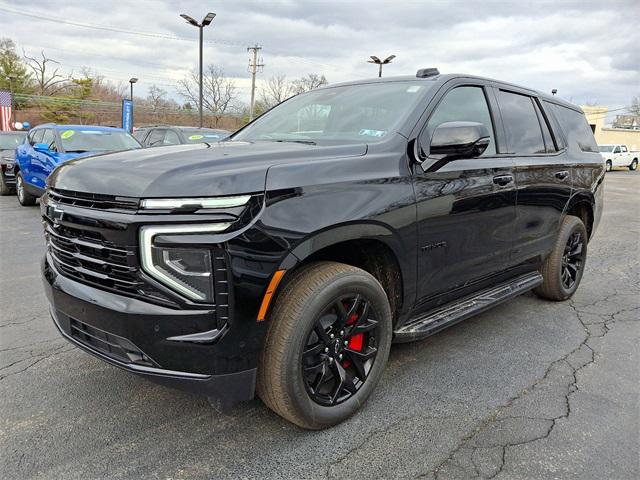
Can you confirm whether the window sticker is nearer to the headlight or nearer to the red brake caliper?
the red brake caliper

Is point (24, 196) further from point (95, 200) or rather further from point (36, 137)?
point (95, 200)

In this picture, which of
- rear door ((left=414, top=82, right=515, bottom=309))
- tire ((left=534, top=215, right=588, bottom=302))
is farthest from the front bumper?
tire ((left=534, top=215, right=588, bottom=302))

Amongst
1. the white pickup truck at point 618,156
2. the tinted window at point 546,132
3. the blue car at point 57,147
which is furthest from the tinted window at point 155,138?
the white pickup truck at point 618,156

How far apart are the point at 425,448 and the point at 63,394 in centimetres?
209

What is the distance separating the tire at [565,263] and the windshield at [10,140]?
14056mm

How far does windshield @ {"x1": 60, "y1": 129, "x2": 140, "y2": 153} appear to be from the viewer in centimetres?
904

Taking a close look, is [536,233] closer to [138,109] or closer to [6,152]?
[6,152]

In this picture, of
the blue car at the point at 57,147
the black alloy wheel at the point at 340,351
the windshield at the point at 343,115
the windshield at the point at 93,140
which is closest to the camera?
the black alloy wheel at the point at 340,351

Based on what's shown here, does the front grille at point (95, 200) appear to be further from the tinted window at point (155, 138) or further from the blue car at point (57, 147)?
the tinted window at point (155, 138)

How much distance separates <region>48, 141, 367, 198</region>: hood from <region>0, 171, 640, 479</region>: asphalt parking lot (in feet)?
4.10

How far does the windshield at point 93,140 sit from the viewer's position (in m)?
9.04

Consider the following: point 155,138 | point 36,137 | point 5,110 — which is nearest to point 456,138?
point 36,137

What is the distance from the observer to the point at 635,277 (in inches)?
233

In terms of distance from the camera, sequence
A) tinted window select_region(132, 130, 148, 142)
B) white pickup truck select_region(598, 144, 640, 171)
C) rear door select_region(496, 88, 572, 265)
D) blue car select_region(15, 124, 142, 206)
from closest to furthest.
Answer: rear door select_region(496, 88, 572, 265), blue car select_region(15, 124, 142, 206), tinted window select_region(132, 130, 148, 142), white pickup truck select_region(598, 144, 640, 171)
